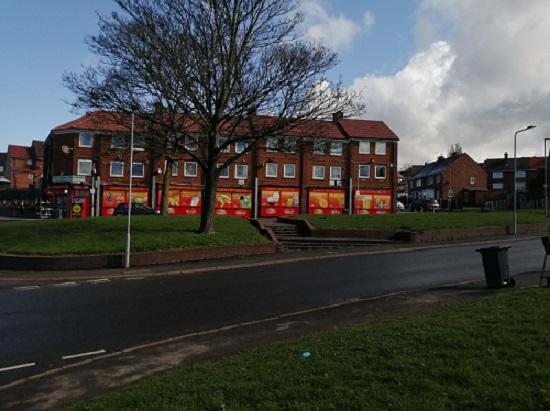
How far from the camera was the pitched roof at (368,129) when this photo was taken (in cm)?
6078

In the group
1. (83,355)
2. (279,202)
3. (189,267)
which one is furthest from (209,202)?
(279,202)

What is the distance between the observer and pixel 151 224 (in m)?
24.8

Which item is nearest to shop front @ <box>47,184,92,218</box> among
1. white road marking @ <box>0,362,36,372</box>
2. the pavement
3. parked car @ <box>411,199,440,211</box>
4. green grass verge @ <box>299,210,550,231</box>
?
green grass verge @ <box>299,210,550,231</box>

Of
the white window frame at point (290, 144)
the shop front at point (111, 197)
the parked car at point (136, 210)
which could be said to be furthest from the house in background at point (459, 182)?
the white window frame at point (290, 144)

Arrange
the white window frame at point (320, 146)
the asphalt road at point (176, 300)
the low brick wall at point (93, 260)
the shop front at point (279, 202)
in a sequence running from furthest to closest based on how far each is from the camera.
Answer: the shop front at point (279, 202) < the white window frame at point (320, 146) < the low brick wall at point (93, 260) < the asphalt road at point (176, 300)

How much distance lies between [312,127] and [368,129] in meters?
40.6

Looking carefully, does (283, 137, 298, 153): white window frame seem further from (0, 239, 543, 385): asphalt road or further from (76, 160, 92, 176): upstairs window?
(76, 160, 92, 176): upstairs window

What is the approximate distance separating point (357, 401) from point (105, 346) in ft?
15.5

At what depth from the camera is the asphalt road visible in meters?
8.13

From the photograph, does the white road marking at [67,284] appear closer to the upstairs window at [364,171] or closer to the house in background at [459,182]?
the upstairs window at [364,171]

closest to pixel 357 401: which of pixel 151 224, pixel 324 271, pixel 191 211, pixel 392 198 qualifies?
pixel 324 271

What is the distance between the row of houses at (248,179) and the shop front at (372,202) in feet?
0.35

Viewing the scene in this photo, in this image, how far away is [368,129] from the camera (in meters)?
62.1

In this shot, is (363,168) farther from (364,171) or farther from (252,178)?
(252,178)
